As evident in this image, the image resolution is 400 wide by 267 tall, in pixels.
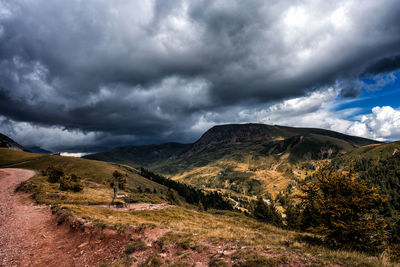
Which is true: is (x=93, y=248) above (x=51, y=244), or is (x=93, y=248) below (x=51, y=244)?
above

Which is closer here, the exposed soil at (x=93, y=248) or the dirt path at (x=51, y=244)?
the exposed soil at (x=93, y=248)

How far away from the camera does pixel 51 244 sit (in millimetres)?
16281

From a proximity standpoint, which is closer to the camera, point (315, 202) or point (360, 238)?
point (360, 238)

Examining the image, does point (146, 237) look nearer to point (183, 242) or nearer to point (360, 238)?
point (183, 242)

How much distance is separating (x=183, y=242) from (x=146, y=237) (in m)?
3.81

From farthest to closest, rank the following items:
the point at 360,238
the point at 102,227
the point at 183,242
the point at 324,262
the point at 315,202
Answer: the point at 102,227 → the point at 315,202 → the point at 183,242 → the point at 360,238 → the point at 324,262

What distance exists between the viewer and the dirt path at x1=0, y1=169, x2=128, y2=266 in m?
13.8

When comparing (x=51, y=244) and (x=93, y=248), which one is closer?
(x=93, y=248)

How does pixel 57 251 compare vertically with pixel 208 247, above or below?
Answer: below

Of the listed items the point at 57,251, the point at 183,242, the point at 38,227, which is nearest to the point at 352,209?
the point at 183,242

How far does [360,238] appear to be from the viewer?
Answer: 12.6 metres

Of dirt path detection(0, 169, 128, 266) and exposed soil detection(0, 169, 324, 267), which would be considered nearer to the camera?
exposed soil detection(0, 169, 324, 267)

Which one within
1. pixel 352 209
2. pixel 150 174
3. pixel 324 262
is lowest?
pixel 150 174

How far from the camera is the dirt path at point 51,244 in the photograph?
45.3 ft
